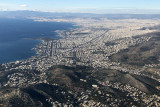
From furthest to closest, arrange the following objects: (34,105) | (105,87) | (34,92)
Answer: (105,87), (34,92), (34,105)

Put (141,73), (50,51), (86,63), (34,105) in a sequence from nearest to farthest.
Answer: (34,105) → (141,73) → (86,63) → (50,51)

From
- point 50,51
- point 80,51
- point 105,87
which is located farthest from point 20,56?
point 105,87

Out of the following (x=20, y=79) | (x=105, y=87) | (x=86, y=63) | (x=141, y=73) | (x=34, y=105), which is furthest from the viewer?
(x=86, y=63)

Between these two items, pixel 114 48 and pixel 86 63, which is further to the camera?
pixel 114 48

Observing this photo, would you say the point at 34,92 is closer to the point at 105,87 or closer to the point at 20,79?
the point at 20,79

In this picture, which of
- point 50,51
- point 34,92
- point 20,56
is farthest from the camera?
point 50,51

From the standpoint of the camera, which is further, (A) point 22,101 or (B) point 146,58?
(B) point 146,58

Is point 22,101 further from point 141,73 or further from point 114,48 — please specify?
point 114,48

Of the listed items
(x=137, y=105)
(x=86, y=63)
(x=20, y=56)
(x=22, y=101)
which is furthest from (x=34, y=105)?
(x=20, y=56)
